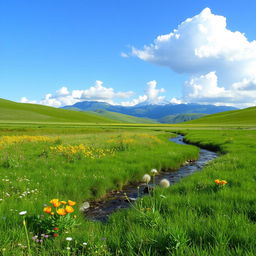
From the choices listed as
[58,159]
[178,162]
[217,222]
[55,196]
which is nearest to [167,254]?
[217,222]

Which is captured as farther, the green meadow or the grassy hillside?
the grassy hillside

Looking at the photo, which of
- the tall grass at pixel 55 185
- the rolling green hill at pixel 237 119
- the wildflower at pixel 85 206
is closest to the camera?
the tall grass at pixel 55 185

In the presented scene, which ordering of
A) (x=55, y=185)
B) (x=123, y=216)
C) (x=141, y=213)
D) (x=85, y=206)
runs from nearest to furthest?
1. (x=141, y=213)
2. (x=123, y=216)
3. (x=85, y=206)
4. (x=55, y=185)

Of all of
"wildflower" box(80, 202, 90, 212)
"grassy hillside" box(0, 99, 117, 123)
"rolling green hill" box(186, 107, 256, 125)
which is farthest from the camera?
"rolling green hill" box(186, 107, 256, 125)

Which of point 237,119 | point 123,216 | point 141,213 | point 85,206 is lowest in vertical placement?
point 85,206

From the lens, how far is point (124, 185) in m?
11.2

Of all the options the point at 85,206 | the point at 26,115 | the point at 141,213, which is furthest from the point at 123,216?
the point at 26,115

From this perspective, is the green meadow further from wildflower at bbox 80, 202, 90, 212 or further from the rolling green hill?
the rolling green hill

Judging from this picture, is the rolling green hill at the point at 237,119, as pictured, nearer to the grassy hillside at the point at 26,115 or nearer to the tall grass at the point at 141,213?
the grassy hillside at the point at 26,115

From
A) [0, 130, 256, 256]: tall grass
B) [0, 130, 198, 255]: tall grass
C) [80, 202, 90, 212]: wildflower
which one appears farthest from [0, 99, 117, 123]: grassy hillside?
[80, 202, 90, 212]: wildflower

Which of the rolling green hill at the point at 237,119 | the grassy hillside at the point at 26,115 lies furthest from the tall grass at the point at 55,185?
the rolling green hill at the point at 237,119

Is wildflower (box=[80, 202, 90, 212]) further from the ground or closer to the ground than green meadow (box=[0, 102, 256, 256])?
closer to the ground

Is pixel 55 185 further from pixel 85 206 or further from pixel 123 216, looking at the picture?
pixel 123 216

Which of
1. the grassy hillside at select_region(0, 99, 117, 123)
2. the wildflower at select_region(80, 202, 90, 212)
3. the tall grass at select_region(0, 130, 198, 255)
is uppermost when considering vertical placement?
the grassy hillside at select_region(0, 99, 117, 123)
